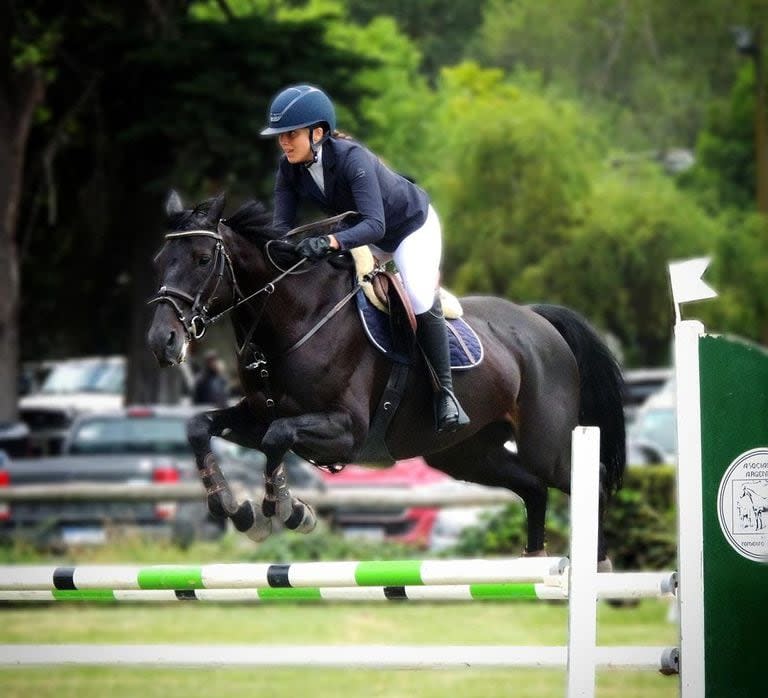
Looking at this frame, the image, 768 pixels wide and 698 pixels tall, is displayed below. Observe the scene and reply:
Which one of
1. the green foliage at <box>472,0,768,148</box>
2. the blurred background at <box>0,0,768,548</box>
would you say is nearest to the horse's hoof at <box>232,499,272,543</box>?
the blurred background at <box>0,0,768,548</box>

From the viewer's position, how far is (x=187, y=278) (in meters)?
→ 5.72

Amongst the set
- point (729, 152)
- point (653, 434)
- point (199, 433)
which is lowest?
point (199, 433)

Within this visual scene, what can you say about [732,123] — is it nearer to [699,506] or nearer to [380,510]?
[380,510]

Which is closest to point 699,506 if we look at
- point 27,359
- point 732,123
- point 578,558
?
point 578,558

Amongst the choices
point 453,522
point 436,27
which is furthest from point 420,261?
point 436,27

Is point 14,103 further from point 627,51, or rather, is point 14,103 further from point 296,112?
point 627,51

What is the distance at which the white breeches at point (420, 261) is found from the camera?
20.2ft

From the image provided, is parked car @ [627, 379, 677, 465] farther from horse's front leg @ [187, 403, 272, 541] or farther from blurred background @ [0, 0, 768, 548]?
horse's front leg @ [187, 403, 272, 541]

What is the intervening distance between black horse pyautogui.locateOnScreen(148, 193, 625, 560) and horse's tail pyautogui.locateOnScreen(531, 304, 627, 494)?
25mm

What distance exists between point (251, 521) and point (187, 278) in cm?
90

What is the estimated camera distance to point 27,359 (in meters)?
29.4

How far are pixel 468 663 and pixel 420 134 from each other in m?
32.0

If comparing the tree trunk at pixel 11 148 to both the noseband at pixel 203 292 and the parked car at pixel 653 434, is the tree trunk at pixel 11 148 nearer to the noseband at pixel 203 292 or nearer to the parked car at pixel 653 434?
the parked car at pixel 653 434

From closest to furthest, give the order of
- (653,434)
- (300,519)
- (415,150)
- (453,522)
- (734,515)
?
(734,515)
(300,519)
(453,522)
(653,434)
(415,150)
